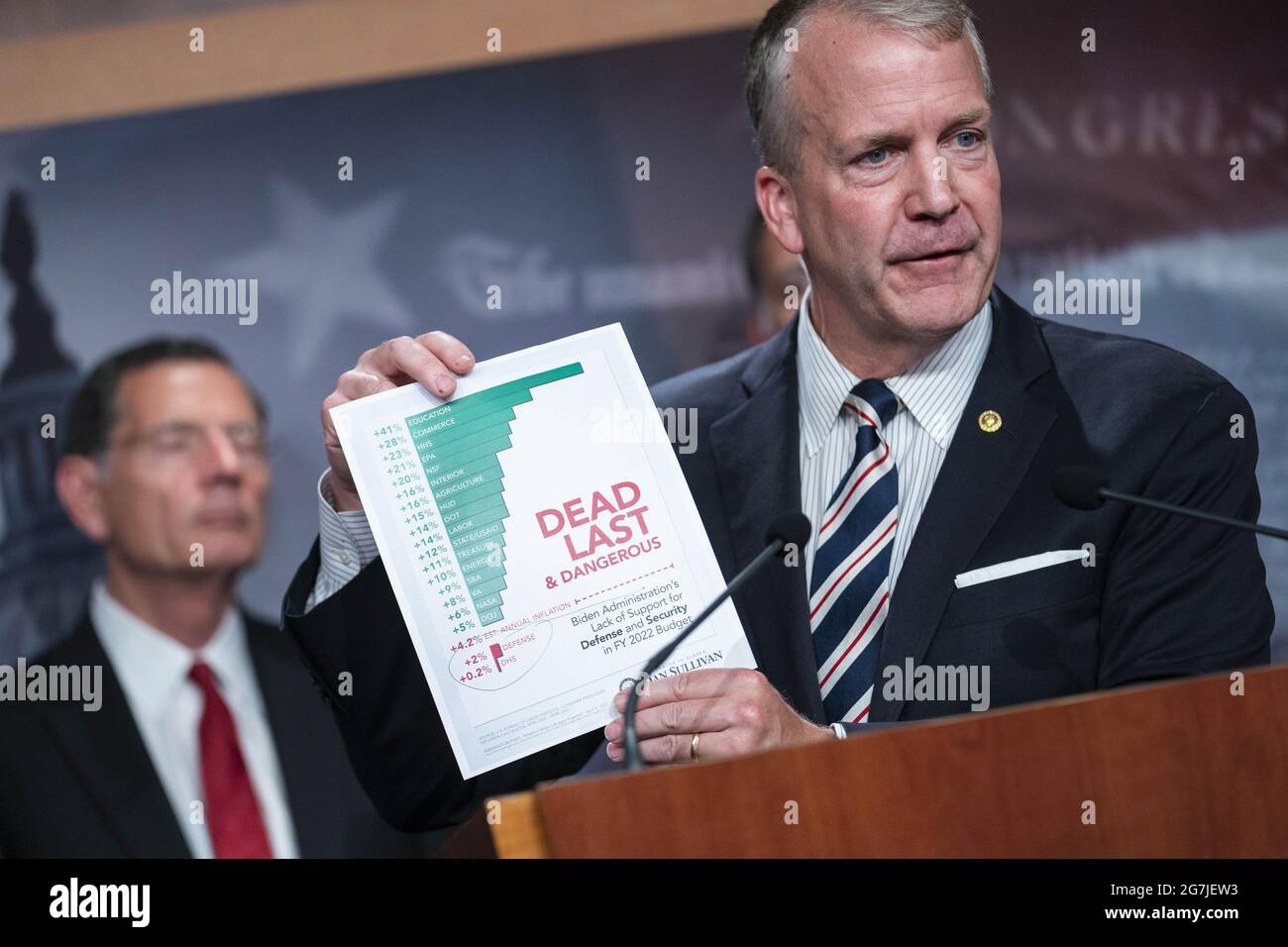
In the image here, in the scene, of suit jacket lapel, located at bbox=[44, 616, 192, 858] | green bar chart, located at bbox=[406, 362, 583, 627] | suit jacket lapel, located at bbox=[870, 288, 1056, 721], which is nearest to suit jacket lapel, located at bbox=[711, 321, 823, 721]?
suit jacket lapel, located at bbox=[870, 288, 1056, 721]

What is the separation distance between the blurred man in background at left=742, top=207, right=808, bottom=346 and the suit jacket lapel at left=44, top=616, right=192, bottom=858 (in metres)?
2.08

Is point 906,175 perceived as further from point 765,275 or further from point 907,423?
point 765,275

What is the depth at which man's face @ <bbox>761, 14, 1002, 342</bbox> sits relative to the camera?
225 centimetres

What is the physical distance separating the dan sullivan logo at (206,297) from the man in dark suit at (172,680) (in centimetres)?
14

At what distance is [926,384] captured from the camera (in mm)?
2346

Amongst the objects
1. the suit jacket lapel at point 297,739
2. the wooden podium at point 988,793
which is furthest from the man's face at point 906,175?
the suit jacket lapel at point 297,739

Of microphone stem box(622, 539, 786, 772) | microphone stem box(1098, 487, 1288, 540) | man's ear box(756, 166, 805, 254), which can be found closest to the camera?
microphone stem box(622, 539, 786, 772)

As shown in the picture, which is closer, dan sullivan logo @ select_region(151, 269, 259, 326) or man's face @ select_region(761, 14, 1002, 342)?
man's face @ select_region(761, 14, 1002, 342)

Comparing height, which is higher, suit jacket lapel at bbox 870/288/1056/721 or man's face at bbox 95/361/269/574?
man's face at bbox 95/361/269/574

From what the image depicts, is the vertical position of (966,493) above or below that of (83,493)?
below

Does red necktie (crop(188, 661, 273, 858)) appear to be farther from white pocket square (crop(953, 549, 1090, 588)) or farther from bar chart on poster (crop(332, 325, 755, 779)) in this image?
white pocket square (crop(953, 549, 1090, 588))

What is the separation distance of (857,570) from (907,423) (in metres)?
0.29
